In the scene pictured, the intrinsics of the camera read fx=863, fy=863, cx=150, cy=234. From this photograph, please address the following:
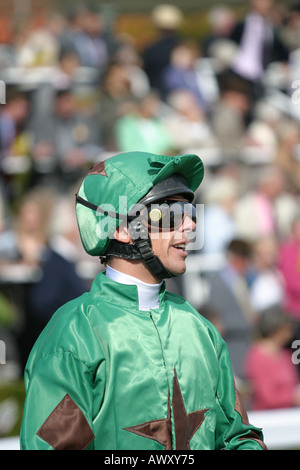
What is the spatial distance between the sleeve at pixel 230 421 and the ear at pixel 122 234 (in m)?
0.48

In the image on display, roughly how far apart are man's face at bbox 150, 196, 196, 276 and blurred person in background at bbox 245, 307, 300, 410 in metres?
3.07

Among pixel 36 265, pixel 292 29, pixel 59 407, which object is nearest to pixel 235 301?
pixel 36 265

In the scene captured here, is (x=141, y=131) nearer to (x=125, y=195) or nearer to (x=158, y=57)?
(x=158, y=57)

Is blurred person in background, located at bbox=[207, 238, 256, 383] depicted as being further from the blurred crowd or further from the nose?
the nose

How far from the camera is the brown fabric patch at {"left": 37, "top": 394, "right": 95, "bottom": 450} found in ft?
7.90

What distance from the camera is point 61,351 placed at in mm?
2502

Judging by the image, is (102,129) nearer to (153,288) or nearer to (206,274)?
(206,274)

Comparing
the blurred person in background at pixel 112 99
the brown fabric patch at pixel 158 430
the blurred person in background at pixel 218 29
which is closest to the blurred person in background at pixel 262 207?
the blurred person in background at pixel 112 99

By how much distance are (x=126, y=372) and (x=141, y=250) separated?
1.25 feet

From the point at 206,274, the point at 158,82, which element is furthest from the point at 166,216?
the point at 158,82

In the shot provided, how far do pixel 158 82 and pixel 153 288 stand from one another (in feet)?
24.2

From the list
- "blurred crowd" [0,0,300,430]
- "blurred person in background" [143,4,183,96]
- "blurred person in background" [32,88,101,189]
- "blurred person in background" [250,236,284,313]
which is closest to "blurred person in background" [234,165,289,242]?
"blurred crowd" [0,0,300,430]
